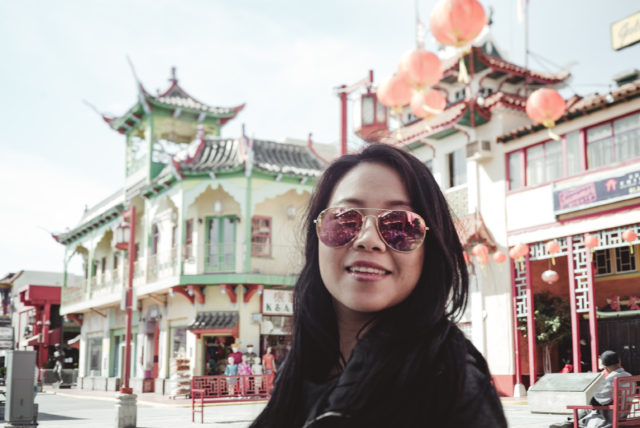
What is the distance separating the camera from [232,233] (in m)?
26.1

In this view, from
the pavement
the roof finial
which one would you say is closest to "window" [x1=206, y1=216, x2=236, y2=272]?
the pavement

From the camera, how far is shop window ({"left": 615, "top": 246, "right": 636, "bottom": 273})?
18.9 meters

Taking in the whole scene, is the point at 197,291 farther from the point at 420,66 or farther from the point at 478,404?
the point at 478,404

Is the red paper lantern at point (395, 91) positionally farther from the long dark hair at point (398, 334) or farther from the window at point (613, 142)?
the long dark hair at point (398, 334)

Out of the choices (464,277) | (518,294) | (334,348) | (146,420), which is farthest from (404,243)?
(518,294)

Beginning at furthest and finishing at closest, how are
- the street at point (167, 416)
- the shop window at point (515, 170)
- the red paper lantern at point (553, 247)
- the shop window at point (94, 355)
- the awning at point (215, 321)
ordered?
the shop window at point (94, 355), the awning at point (215, 321), the shop window at point (515, 170), the red paper lantern at point (553, 247), the street at point (167, 416)

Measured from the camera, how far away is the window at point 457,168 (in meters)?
21.5

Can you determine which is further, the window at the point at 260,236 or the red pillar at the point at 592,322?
the window at the point at 260,236

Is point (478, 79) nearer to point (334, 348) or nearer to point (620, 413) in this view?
point (620, 413)

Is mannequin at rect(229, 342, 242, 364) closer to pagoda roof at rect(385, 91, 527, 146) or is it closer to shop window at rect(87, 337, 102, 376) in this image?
pagoda roof at rect(385, 91, 527, 146)

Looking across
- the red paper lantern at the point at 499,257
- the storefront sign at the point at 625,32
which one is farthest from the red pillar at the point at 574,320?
the storefront sign at the point at 625,32

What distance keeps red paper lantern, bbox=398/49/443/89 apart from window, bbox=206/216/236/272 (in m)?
15.0

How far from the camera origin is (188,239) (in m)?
26.7

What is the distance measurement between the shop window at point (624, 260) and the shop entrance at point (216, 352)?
1336 centimetres
